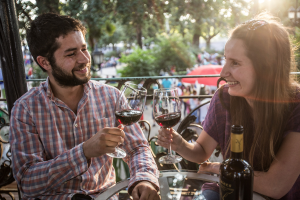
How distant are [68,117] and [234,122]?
977mm

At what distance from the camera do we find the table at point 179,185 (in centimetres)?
114

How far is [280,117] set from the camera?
1210mm

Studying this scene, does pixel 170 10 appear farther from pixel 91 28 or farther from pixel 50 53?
pixel 50 53

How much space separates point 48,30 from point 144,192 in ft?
3.69

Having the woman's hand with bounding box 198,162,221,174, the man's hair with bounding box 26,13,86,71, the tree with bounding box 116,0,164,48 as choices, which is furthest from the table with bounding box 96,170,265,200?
the tree with bounding box 116,0,164,48

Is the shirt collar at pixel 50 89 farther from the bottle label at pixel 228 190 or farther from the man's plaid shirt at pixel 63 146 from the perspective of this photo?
the bottle label at pixel 228 190

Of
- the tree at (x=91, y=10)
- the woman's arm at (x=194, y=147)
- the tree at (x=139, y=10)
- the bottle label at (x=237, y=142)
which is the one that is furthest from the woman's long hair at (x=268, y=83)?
the tree at (x=139, y=10)

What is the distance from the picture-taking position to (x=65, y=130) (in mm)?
1458

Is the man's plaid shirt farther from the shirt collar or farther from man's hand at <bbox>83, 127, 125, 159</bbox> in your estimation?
man's hand at <bbox>83, 127, 125, 159</bbox>

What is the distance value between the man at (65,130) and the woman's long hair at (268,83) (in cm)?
59

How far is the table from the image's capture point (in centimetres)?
114

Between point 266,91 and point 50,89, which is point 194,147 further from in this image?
point 50,89

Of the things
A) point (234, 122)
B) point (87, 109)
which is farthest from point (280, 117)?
point (87, 109)

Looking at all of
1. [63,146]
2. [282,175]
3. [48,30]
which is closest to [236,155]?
[282,175]
